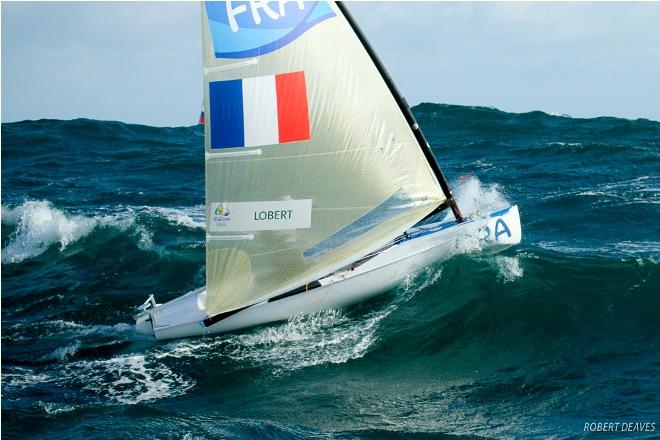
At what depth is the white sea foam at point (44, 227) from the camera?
22.3 meters

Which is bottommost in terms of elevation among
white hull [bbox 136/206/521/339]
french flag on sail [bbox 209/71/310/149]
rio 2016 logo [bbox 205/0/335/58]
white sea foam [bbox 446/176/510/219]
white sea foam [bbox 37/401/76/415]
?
white sea foam [bbox 37/401/76/415]

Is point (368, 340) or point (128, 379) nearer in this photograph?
point (128, 379)

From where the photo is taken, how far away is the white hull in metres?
14.8

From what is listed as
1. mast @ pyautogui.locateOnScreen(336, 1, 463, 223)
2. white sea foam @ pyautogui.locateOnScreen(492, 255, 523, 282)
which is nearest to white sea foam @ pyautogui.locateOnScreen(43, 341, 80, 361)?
mast @ pyautogui.locateOnScreen(336, 1, 463, 223)

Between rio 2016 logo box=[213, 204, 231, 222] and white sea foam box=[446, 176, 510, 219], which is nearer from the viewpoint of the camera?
rio 2016 logo box=[213, 204, 231, 222]

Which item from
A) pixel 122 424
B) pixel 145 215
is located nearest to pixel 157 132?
pixel 145 215

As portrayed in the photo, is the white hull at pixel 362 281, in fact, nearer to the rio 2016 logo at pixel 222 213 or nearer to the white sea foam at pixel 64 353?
the white sea foam at pixel 64 353

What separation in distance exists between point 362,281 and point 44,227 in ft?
41.8

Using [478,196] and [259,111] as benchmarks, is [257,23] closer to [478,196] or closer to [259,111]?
[259,111]

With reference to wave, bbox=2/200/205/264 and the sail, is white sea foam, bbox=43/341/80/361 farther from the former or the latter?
wave, bbox=2/200/205/264

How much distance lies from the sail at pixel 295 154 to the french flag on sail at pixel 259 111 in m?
0.02

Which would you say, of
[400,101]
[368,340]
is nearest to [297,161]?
[400,101]

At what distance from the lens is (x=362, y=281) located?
49.0 ft

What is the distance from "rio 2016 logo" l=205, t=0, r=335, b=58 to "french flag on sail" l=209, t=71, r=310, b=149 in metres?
0.54
